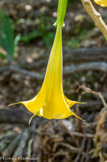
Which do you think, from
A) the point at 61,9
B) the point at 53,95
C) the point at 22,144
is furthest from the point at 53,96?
the point at 22,144

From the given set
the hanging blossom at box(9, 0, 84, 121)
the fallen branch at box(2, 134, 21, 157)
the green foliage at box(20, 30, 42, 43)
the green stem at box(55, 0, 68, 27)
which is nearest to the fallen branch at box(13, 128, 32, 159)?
the fallen branch at box(2, 134, 21, 157)

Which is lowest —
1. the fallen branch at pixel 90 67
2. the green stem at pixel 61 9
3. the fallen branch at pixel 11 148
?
the fallen branch at pixel 11 148

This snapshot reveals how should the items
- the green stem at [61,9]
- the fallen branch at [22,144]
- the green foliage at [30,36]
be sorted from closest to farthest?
1. the green stem at [61,9]
2. the fallen branch at [22,144]
3. the green foliage at [30,36]

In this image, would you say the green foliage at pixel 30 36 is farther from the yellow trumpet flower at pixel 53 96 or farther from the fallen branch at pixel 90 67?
the yellow trumpet flower at pixel 53 96

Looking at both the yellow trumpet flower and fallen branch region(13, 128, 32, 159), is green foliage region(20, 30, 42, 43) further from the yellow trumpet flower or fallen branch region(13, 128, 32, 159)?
the yellow trumpet flower

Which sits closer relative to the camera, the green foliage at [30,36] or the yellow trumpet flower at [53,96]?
the yellow trumpet flower at [53,96]

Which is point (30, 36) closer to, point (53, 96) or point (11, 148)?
point (11, 148)

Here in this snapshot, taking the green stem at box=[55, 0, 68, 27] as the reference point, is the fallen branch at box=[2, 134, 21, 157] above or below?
below

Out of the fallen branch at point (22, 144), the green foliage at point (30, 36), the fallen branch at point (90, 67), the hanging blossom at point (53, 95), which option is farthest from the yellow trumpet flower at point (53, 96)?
the green foliage at point (30, 36)
